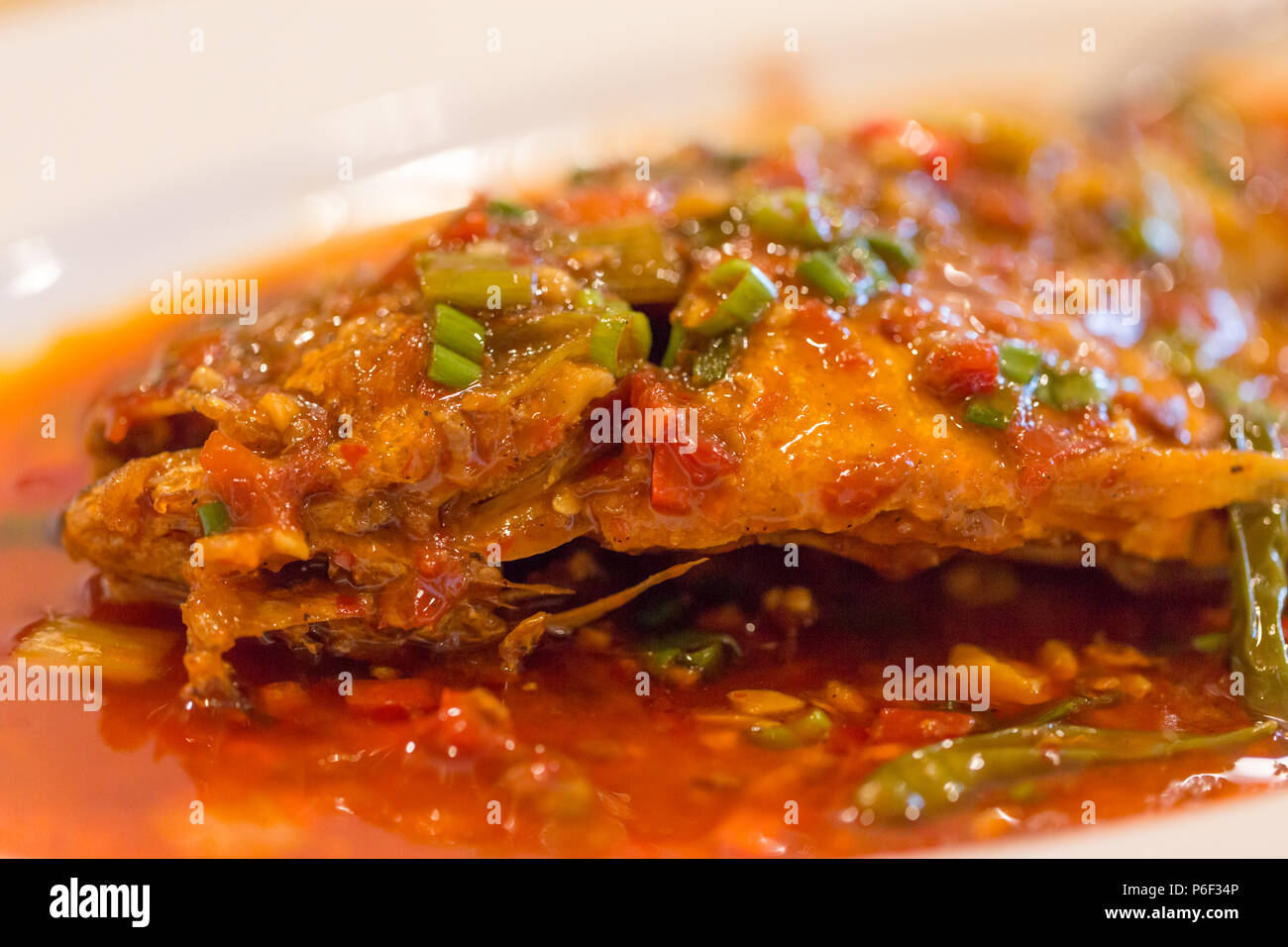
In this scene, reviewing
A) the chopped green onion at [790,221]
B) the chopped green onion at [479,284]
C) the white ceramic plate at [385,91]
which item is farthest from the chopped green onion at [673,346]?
the white ceramic plate at [385,91]

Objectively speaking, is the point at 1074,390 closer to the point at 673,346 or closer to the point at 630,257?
the point at 673,346

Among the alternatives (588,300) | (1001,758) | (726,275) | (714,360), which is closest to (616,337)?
(588,300)

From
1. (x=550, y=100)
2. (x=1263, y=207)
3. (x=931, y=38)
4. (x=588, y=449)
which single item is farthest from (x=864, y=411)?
(x=931, y=38)

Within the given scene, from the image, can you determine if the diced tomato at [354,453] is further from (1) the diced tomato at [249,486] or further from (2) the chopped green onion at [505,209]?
(2) the chopped green onion at [505,209]

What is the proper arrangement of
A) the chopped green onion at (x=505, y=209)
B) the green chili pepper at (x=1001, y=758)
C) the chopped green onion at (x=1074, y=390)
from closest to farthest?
1. the green chili pepper at (x=1001, y=758)
2. the chopped green onion at (x=1074, y=390)
3. the chopped green onion at (x=505, y=209)

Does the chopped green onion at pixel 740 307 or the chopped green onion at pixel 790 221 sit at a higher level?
the chopped green onion at pixel 790 221

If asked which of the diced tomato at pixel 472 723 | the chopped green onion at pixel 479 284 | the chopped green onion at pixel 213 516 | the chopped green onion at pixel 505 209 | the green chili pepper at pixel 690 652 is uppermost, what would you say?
the chopped green onion at pixel 505 209

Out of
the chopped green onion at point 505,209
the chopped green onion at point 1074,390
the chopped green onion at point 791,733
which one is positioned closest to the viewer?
the chopped green onion at point 791,733
